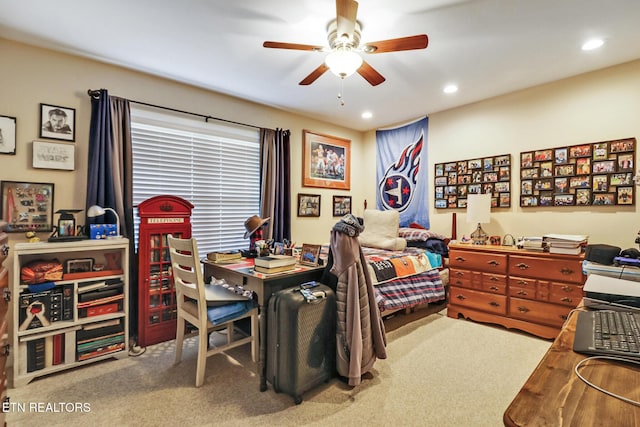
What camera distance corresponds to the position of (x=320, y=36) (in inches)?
93.8

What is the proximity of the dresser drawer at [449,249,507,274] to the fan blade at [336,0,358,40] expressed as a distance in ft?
8.20

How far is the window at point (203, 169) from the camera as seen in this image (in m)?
3.02

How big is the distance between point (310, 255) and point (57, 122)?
2.45 meters

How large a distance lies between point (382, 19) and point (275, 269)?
6.43 ft

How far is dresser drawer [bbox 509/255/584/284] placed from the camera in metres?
2.62

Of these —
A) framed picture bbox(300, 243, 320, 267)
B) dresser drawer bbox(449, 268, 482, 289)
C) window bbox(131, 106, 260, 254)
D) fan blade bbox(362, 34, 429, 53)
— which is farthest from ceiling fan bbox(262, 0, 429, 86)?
dresser drawer bbox(449, 268, 482, 289)

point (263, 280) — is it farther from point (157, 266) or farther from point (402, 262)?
point (402, 262)

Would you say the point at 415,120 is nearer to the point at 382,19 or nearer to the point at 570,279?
the point at 382,19

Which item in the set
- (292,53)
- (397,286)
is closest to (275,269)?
(397,286)

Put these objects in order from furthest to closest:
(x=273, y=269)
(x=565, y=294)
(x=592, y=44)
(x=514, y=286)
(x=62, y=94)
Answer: (x=514, y=286)
(x=565, y=294)
(x=62, y=94)
(x=592, y=44)
(x=273, y=269)

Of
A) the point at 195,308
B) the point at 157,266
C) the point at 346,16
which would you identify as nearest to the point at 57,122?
the point at 157,266

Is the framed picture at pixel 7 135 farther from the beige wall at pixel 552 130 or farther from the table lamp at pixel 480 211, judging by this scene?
the beige wall at pixel 552 130

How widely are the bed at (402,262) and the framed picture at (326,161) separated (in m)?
0.89

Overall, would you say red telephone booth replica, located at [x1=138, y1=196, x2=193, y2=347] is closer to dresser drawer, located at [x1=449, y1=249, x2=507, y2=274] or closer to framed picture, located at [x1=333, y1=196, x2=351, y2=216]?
framed picture, located at [x1=333, y1=196, x2=351, y2=216]
